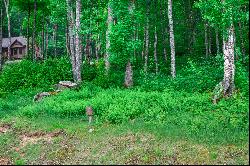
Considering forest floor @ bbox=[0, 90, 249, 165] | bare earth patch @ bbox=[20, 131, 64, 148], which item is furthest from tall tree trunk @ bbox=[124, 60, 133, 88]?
bare earth patch @ bbox=[20, 131, 64, 148]

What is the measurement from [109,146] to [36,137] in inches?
165

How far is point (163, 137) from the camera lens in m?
15.0

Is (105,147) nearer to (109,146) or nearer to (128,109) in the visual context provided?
(109,146)

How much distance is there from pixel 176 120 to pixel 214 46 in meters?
28.3

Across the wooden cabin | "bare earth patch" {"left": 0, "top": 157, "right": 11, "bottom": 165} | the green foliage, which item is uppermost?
the wooden cabin

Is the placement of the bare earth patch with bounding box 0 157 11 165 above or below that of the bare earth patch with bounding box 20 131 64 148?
below

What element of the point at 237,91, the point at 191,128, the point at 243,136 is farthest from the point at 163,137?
the point at 237,91

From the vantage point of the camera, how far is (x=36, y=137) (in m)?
17.0

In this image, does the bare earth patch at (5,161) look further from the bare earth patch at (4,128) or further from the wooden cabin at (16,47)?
the wooden cabin at (16,47)

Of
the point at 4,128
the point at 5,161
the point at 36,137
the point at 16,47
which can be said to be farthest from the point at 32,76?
the point at 16,47

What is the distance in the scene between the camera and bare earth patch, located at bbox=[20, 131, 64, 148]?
53.6ft

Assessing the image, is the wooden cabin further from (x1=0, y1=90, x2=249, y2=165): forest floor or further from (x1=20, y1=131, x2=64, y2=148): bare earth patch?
(x1=20, y1=131, x2=64, y2=148): bare earth patch

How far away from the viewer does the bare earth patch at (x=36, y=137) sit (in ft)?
53.6

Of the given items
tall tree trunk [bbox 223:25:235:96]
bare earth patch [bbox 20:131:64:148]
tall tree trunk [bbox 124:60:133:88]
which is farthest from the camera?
tall tree trunk [bbox 124:60:133:88]
